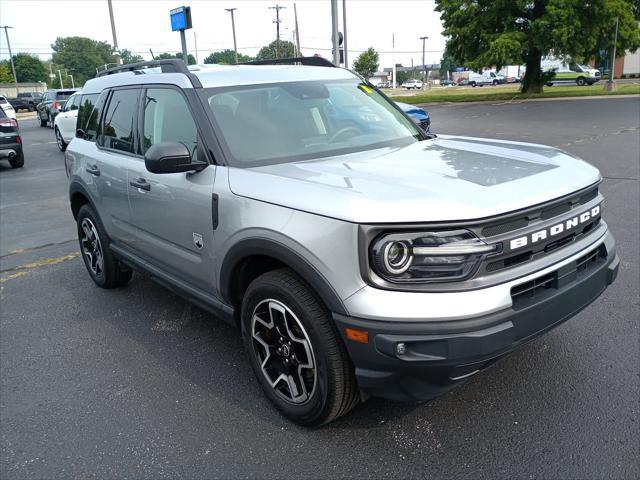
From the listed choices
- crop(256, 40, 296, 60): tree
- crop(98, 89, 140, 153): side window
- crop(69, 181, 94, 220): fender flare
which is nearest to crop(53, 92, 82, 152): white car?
crop(69, 181, 94, 220): fender flare

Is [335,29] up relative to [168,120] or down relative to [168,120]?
up

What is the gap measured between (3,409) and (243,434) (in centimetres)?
153

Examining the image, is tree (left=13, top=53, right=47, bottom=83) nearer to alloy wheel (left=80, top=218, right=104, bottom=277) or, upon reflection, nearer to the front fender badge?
alloy wheel (left=80, top=218, right=104, bottom=277)

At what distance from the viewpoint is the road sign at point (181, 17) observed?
20719mm

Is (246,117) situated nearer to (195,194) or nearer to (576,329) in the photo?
(195,194)

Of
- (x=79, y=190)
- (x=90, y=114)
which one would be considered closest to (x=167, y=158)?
(x=79, y=190)

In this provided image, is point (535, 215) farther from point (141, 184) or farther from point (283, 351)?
point (141, 184)

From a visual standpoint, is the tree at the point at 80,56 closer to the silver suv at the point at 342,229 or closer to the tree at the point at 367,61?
the tree at the point at 367,61

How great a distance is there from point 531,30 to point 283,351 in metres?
31.3

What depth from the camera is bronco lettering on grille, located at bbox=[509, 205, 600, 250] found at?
2.46 meters

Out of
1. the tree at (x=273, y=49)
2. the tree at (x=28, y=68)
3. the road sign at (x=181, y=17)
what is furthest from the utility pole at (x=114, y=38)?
the tree at (x=28, y=68)

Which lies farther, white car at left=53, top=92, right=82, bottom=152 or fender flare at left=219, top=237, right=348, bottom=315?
white car at left=53, top=92, right=82, bottom=152

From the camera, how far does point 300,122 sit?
11.9 ft

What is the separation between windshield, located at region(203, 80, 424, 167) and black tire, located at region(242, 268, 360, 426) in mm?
791
